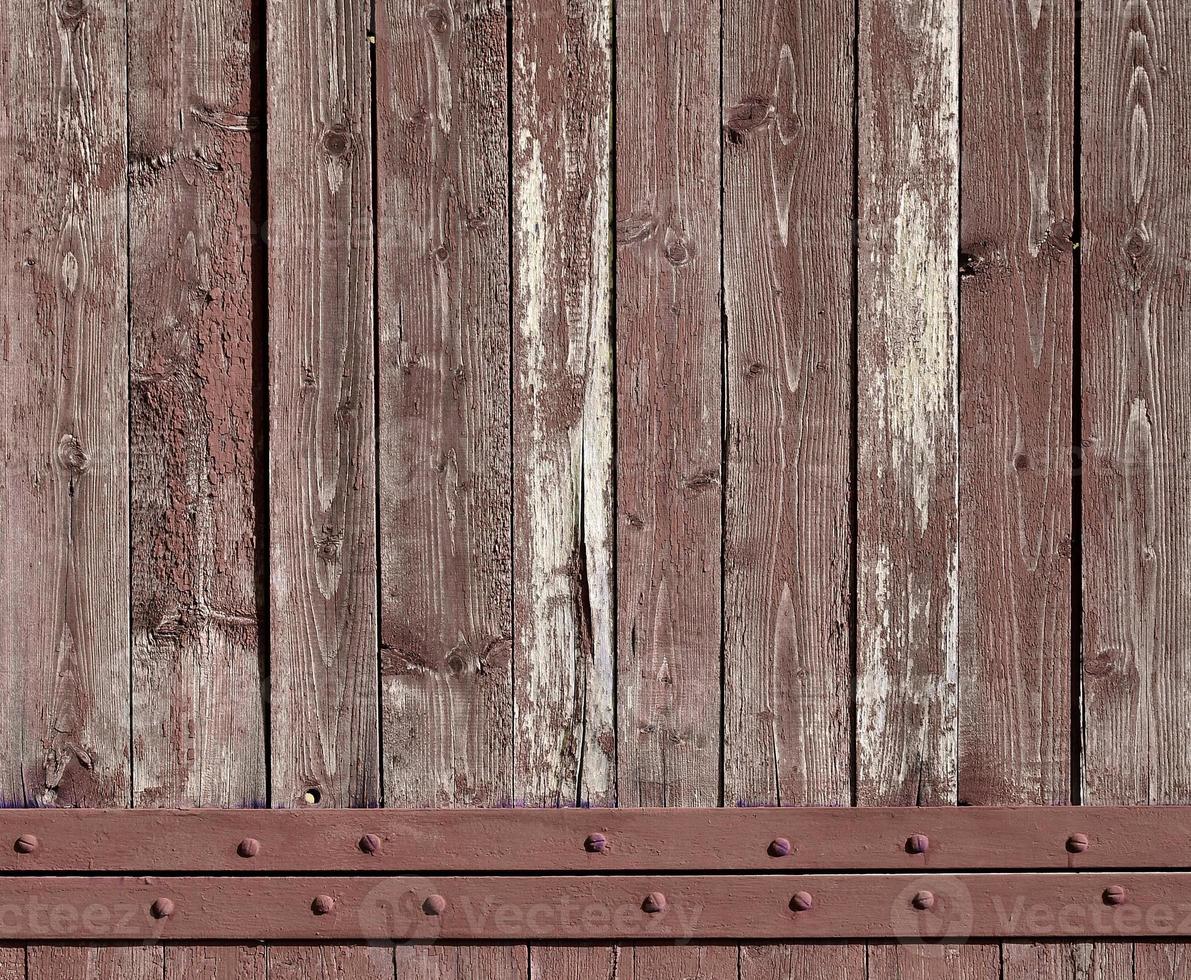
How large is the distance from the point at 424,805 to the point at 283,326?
0.75 m

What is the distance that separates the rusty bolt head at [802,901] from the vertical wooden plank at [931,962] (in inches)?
4.8

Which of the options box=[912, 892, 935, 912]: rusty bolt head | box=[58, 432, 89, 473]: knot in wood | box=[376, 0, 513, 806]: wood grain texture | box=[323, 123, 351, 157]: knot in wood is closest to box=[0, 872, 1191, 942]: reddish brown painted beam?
box=[912, 892, 935, 912]: rusty bolt head

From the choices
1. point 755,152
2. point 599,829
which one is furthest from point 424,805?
point 755,152

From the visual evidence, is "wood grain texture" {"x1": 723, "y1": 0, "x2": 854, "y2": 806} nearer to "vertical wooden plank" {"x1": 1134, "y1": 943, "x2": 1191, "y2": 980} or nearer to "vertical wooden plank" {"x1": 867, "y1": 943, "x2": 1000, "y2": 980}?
"vertical wooden plank" {"x1": 867, "y1": 943, "x2": 1000, "y2": 980}

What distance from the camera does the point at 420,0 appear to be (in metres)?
1.35

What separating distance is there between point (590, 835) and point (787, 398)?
2.33 ft

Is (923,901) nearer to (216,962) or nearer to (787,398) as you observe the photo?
(787,398)

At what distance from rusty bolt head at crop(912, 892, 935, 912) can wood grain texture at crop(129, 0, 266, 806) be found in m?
0.99

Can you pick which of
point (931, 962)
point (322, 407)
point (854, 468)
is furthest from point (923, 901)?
point (322, 407)

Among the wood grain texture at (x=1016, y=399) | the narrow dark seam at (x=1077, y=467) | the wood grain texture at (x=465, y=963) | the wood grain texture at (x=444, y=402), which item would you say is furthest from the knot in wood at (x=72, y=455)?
the narrow dark seam at (x=1077, y=467)

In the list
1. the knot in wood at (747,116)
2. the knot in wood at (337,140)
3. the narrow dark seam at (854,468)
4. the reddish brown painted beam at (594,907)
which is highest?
the knot in wood at (747,116)

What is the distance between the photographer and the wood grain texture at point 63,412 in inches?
53.6

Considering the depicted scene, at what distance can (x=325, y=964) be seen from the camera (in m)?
1.38

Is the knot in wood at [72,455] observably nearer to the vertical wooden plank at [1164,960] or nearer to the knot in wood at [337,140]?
the knot in wood at [337,140]
